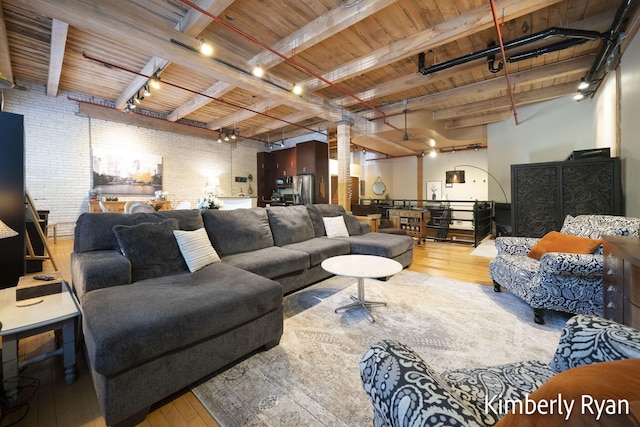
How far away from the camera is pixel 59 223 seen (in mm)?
5340

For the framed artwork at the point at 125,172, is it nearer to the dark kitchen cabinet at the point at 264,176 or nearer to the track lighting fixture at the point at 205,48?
the dark kitchen cabinet at the point at 264,176

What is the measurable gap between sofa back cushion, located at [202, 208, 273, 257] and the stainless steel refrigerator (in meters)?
4.16

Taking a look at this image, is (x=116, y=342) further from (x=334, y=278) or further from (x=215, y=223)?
(x=334, y=278)

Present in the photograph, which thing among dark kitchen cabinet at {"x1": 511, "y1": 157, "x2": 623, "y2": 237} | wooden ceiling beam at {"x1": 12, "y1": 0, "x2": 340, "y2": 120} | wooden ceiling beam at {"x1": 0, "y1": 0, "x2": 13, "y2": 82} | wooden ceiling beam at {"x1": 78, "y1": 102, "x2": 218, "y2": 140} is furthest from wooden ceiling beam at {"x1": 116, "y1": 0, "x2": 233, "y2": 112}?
dark kitchen cabinet at {"x1": 511, "y1": 157, "x2": 623, "y2": 237}

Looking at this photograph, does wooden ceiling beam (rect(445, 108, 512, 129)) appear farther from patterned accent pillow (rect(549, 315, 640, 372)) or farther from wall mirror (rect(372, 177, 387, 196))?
patterned accent pillow (rect(549, 315, 640, 372))

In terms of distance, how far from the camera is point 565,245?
2348mm

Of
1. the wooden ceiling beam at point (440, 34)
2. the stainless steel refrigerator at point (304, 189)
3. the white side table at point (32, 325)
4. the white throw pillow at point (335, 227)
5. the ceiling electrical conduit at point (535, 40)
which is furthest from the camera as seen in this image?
the stainless steel refrigerator at point (304, 189)

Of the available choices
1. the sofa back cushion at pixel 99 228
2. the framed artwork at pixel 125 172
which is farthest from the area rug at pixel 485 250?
the framed artwork at pixel 125 172

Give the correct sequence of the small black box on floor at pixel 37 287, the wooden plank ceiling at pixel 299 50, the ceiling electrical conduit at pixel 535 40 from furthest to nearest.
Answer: the ceiling electrical conduit at pixel 535 40 → the wooden plank ceiling at pixel 299 50 → the small black box on floor at pixel 37 287

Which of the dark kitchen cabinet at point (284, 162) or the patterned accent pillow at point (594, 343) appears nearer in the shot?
the patterned accent pillow at point (594, 343)

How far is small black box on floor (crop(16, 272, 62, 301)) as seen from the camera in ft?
5.45

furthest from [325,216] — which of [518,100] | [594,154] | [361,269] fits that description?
[518,100]

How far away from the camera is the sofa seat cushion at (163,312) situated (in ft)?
3.86

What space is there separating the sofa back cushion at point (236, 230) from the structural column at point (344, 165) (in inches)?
113
